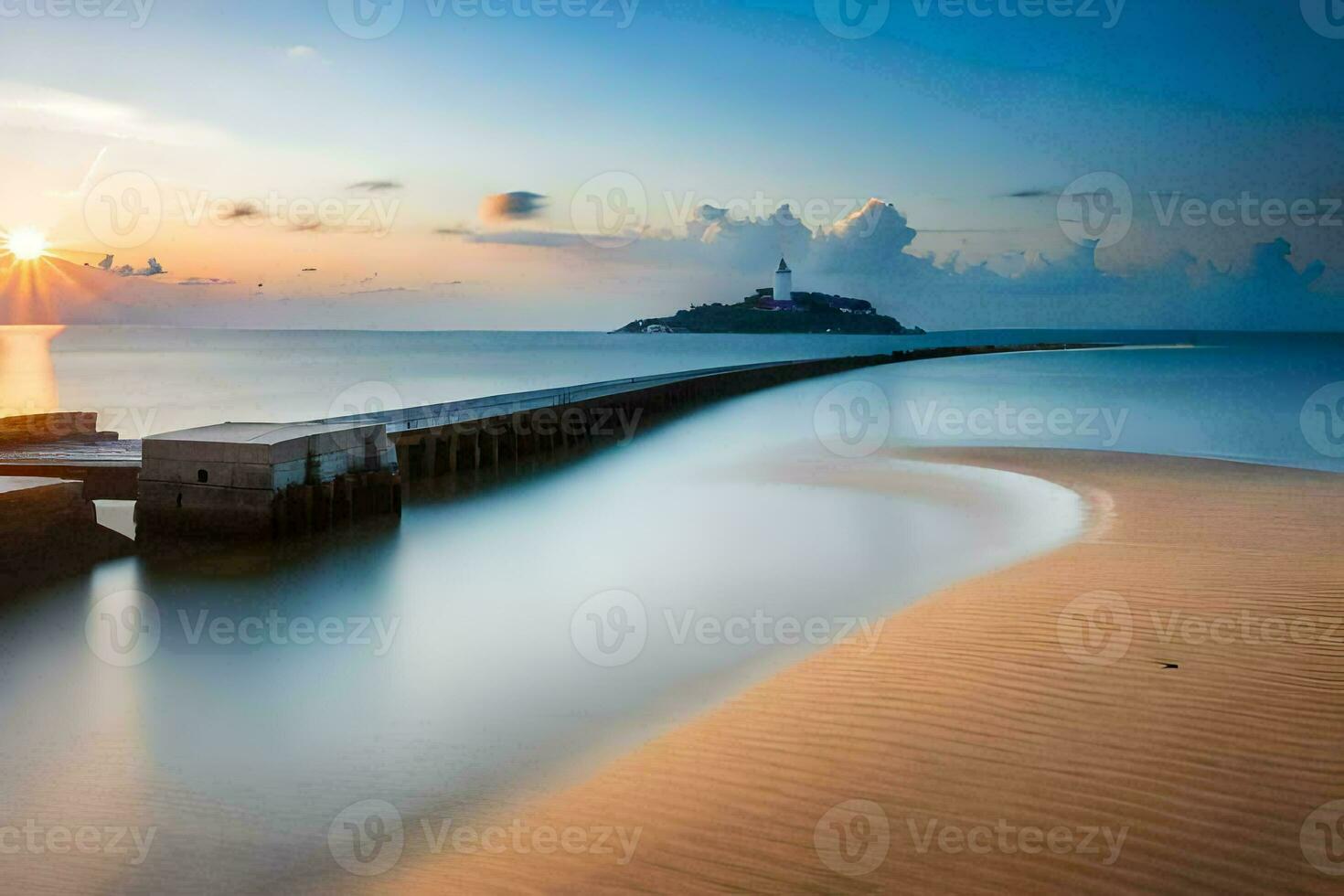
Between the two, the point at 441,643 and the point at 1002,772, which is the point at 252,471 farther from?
the point at 1002,772

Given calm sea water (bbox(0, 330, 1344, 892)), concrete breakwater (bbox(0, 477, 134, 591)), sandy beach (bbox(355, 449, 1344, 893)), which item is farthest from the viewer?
concrete breakwater (bbox(0, 477, 134, 591))

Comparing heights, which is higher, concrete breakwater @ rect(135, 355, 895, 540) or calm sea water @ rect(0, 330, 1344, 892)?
concrete breakwater @ rect(135, 355, 895, 540)

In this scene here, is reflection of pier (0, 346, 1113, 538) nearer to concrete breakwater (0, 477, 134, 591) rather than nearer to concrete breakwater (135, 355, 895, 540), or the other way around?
concrete breakwater (135, 355, 895, 540)

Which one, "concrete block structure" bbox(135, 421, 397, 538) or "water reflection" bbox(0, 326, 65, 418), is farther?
"water reflection" bbox(0, 326, 65, 418)

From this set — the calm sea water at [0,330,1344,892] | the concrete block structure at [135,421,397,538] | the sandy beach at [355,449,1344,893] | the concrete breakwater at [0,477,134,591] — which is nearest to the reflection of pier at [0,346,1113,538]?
the concrete block structure at [135,421,397,538]

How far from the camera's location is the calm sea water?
4551 mm

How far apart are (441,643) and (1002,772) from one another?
490 centimetres

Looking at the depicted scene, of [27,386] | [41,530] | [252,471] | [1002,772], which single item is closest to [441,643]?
[252,471]

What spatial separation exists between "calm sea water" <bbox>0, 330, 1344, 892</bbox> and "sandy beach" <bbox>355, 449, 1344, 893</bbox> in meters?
0.75

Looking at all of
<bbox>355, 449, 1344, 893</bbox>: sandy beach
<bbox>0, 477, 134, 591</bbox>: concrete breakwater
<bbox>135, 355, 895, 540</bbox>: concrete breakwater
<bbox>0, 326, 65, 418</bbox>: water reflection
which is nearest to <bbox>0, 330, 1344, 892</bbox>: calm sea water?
<bbox>0, 477, 134, 591</bbox>: concrete breakwater

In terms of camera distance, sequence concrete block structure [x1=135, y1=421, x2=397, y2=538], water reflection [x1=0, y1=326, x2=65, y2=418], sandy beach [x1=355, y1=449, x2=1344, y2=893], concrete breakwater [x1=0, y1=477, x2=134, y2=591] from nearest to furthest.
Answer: sandy beach [x1=355, y1=449, x2=1344, y2=893], concrete breakwater [x1=0, y1=477, x2=134, y2=591], concrete block structure [x1=135, y1=421, x2=397, y2=538], water reflection [x1=0, y1=326, x2=65, y2=418]

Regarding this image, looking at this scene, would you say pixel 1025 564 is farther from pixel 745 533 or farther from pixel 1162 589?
pixel 745 533

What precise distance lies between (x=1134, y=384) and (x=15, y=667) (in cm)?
5292

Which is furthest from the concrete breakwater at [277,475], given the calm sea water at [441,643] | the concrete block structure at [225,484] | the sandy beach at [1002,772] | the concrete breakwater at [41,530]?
the sandy beach at [1002,772]
